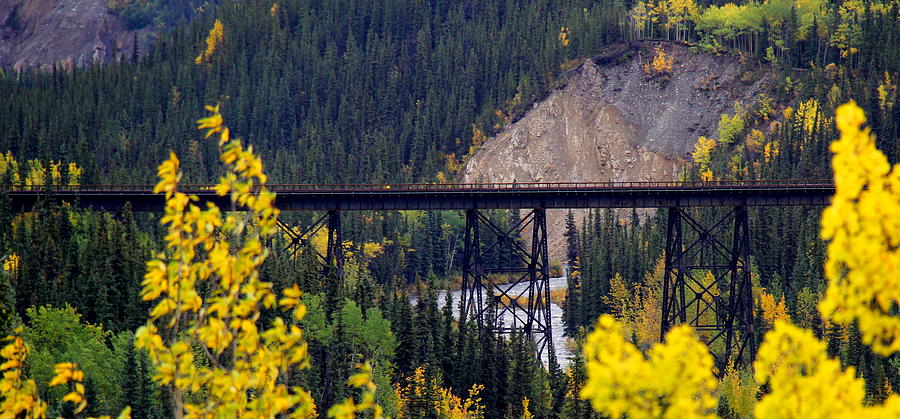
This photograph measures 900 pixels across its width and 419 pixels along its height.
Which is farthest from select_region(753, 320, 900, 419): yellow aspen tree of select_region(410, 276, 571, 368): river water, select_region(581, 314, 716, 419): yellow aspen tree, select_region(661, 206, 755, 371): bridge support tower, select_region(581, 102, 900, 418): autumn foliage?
select_region(410, 276, 571, 368): river water

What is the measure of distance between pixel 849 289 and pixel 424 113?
502ft

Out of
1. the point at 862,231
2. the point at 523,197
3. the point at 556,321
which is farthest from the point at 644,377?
the point at 556,321

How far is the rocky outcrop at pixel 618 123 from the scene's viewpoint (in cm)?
14038

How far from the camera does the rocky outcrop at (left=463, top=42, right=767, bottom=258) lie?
5527 inches

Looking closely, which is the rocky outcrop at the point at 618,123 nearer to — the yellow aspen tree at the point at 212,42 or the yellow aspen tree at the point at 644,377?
the yellow aspen tree at the point at 212,42

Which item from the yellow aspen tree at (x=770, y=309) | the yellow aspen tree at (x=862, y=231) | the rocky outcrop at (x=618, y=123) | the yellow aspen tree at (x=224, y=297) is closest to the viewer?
the yellow aspen tree at (x=862, y=231)

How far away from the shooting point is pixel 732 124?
134 metres

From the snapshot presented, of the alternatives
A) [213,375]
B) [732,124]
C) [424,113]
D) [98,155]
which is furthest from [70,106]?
[213,375]

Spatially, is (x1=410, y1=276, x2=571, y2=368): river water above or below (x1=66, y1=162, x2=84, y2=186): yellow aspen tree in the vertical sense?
below

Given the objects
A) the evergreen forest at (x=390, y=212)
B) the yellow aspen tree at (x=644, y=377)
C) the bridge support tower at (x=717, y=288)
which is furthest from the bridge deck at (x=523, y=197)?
the yellow aspen tree at (x=644, y=377)

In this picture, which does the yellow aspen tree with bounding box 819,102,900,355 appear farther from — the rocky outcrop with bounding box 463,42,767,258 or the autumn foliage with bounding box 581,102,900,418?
the rocky outcrop with bounding box 463,42,767,258

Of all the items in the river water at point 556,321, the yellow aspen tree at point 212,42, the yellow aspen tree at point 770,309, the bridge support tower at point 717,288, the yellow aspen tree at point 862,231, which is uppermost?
the yellow aspen tree at point 212,42

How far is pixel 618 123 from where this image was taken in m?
145

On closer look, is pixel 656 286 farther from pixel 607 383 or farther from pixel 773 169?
pixel 607 383
